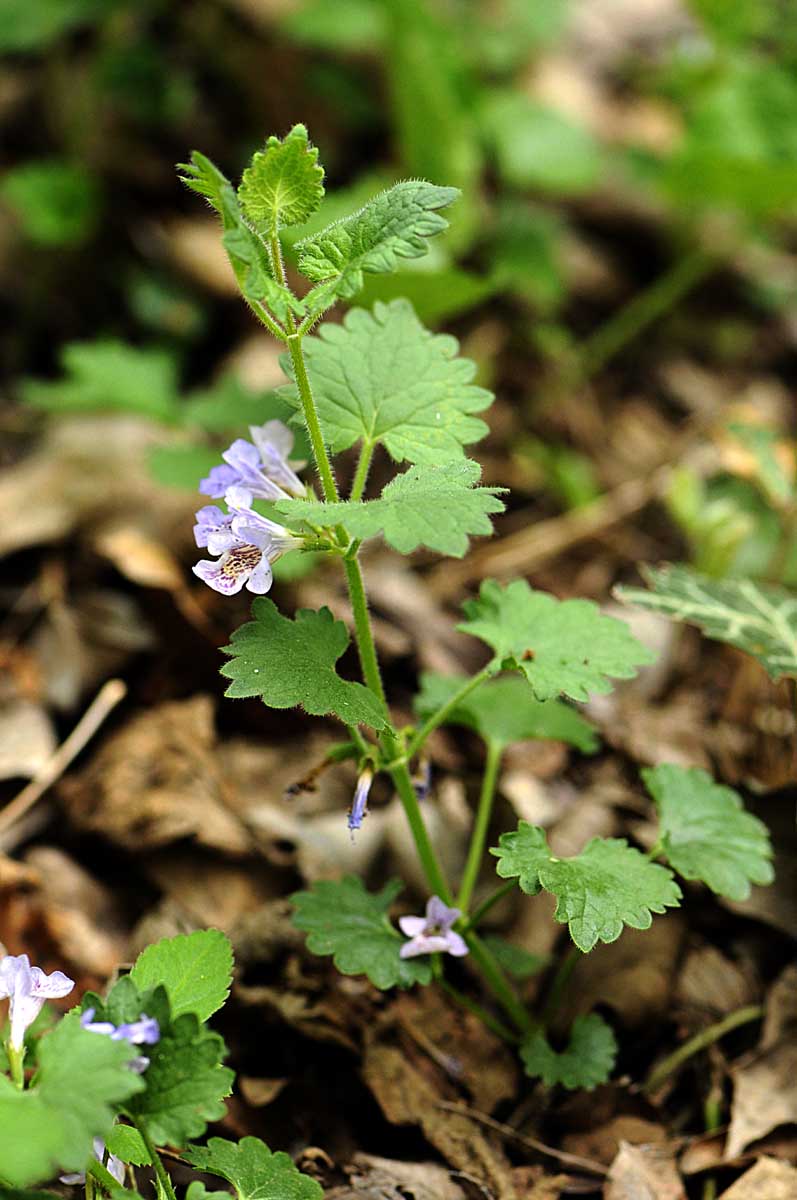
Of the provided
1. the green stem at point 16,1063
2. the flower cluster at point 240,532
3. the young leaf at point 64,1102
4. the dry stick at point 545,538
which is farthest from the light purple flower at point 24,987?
the dry stick at point 545,538

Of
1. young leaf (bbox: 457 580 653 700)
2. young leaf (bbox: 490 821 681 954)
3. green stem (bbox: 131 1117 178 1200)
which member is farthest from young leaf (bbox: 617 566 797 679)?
green stem (bbox: 131 1117 178 1200)

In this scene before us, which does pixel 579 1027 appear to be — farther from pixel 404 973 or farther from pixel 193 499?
pixel 193 499

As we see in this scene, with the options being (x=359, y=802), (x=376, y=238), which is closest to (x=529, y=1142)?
(x=359, y=802)

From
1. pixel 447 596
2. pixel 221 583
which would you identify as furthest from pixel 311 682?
pixel 447 596

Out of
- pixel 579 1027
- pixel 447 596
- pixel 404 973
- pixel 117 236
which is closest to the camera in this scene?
pixel 404 973

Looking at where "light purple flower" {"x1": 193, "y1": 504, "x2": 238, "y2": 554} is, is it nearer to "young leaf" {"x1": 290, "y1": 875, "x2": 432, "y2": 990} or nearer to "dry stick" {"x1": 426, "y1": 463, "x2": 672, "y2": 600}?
"young leaf" {"x1": 290, "y1": 875, "x2": 432, "y2": 990}

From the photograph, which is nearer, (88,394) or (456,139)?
(88,394)

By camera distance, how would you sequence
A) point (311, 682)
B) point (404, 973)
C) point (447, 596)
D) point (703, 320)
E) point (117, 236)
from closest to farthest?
point (311, 682)
point (404, 973)
point (447, 596)
point (117, 236)
point (703, 320)

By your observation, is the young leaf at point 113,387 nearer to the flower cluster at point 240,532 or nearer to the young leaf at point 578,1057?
the flower cluster at point 240,532
